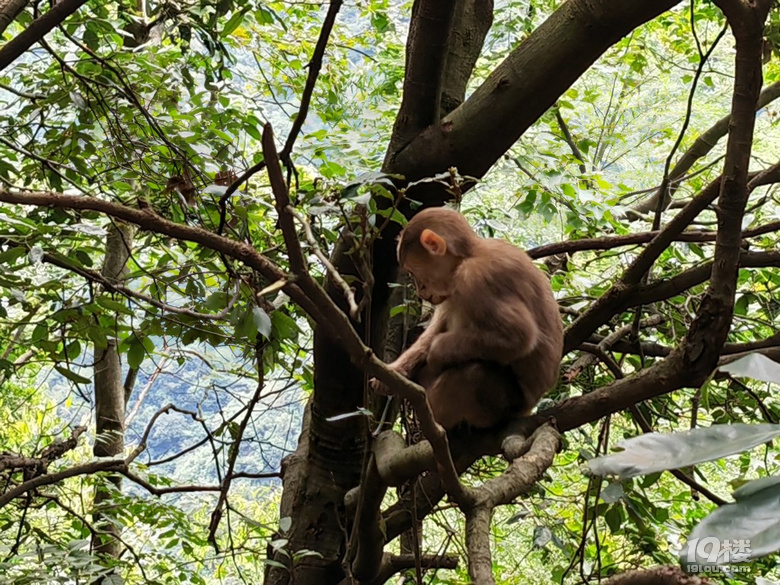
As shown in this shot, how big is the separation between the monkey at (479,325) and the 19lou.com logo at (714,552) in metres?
2.05

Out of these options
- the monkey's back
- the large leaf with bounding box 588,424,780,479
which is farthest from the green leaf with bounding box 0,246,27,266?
the large leaf with bounding box 588,424,780,479

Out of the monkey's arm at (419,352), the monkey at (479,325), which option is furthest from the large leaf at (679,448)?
the monkey's arm at (419,352)

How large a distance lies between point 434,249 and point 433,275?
179 millimetres

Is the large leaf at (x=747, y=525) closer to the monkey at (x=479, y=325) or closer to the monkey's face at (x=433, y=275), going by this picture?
the monkey at (x=479, y=325)

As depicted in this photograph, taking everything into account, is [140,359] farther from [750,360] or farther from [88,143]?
[750,360]

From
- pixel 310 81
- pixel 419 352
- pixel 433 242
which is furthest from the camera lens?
pixel 419 352

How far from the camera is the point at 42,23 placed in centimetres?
201

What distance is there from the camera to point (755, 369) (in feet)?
2.20

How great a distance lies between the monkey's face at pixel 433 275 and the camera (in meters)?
2.85

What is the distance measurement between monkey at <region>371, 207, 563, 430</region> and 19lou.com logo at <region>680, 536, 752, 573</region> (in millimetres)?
2054

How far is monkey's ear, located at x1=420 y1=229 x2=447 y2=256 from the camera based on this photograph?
272 centimetres

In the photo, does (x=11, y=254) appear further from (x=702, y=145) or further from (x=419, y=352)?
(x=702, y=145)

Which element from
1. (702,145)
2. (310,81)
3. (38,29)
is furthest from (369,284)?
(702,145)

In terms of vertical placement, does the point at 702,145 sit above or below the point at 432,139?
above
